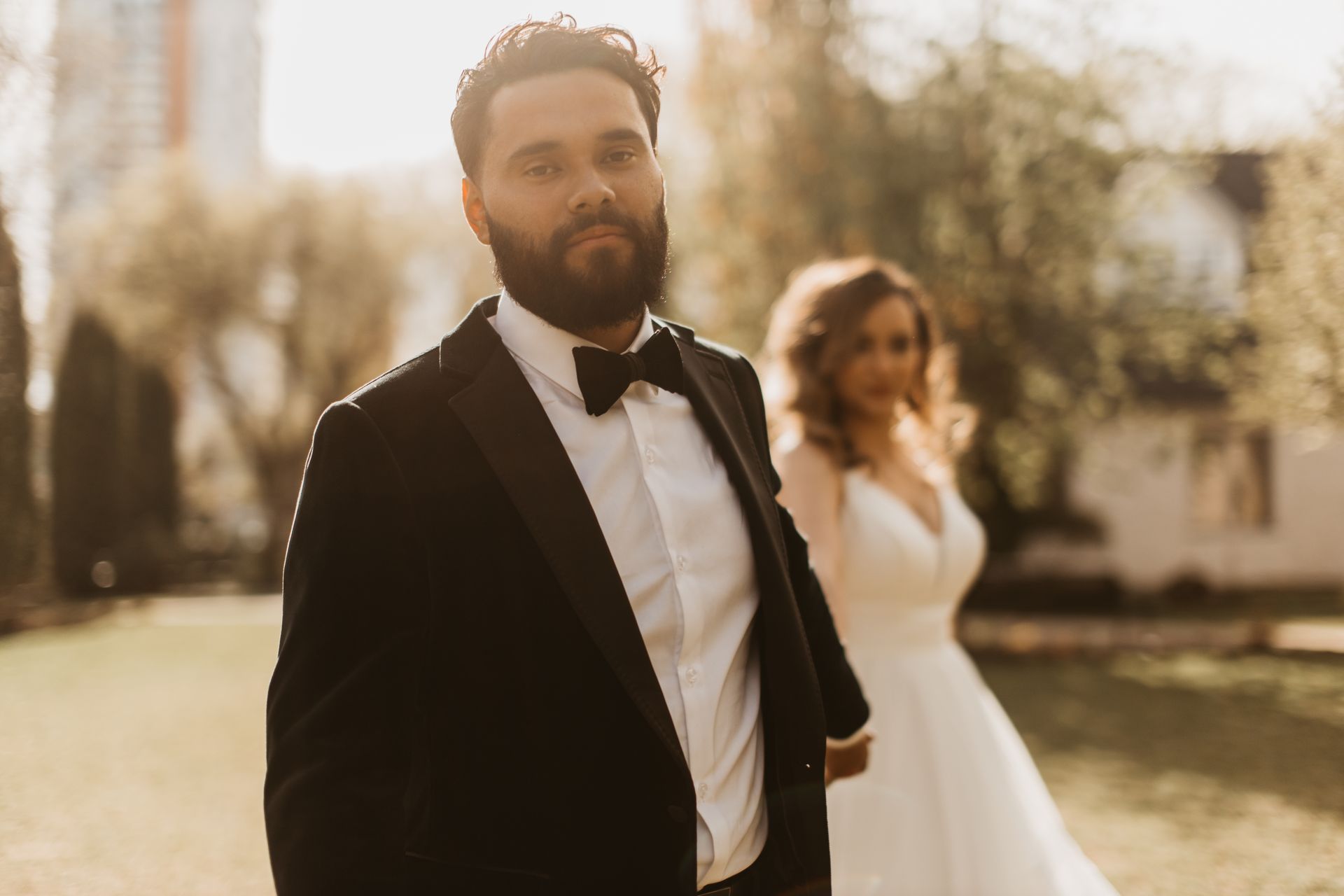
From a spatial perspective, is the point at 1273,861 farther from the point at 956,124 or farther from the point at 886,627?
the point at 956,124

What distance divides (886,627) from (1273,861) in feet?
7.60

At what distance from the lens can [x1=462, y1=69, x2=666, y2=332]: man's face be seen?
198 cm

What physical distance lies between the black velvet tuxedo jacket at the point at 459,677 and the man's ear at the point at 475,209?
324 mm

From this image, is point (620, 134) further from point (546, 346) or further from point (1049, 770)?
point (1049, 770)

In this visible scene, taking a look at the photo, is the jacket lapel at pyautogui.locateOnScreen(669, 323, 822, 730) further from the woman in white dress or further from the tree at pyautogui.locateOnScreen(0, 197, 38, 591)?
the tree at pyautogui.locateOnScreen(0, 197, 38, 591)

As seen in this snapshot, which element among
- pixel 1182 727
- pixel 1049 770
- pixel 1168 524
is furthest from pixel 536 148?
pixel 1168 524

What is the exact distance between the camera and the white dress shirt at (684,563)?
197 centimetres

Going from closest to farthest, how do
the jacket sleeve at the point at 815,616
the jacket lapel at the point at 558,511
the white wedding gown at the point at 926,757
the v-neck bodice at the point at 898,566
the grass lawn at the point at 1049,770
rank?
1. the jacket lapel at the point at 558,511
2. the jacket sleeve at the point at 815,616
3. the white wedding gown at the point at 926,757
4. the v-neck bodice at the point at 898,566
5. the grass lawn at the point at 1049,770

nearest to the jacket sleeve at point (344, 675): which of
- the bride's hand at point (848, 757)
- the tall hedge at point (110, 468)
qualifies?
the bride's hand at point (848, 757)

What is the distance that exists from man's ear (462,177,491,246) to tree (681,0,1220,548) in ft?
34.6

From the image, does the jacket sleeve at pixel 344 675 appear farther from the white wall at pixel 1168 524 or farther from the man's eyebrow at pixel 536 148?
the white wall at pixel 1168 524

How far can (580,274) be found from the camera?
199 centimetres

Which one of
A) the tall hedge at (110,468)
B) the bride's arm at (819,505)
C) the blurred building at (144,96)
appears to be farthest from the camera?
the tall hedge at (110,468)

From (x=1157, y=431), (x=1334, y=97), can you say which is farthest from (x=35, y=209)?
(x=1157, y=431)
